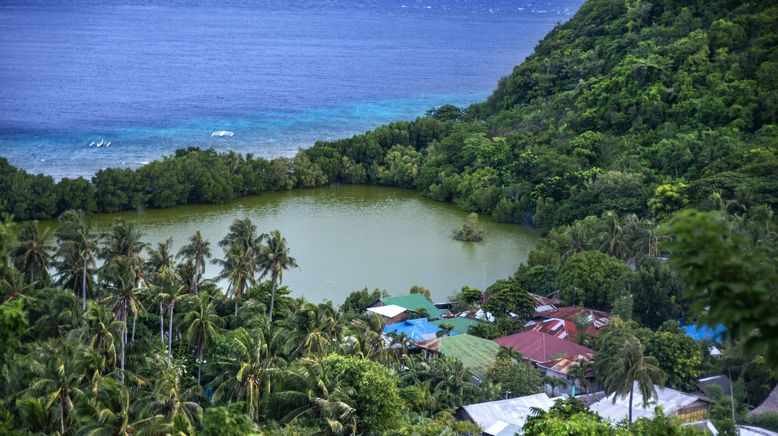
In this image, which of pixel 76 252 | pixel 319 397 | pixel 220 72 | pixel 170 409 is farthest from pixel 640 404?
pixel 220 72

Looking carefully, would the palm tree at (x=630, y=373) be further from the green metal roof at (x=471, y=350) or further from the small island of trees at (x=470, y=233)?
the small island of trees at (x=470, y=233)

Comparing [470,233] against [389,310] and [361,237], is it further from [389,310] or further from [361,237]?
[389,310]

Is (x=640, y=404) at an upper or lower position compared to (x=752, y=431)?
upper

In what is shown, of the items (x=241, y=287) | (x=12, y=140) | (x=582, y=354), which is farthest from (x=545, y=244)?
(x=12, y=140)

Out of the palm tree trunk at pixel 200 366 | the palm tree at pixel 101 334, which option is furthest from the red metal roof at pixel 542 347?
the palm tree at pixel 101 334

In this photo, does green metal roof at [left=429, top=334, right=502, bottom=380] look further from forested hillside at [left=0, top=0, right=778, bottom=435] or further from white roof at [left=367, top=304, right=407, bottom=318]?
white roof at [left=367, top=304, right=407, bottom=318]

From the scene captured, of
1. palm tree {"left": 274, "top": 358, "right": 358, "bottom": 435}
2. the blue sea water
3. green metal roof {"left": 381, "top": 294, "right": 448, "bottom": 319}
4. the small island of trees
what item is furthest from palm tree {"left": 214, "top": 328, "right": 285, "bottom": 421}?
the blue sea water
